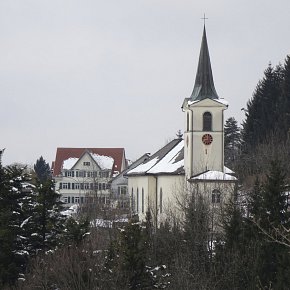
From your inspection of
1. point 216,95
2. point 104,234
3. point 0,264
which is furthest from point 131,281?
point 216,95

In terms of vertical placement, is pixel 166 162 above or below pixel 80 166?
below

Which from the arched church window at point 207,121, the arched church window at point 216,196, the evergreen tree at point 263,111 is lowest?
the arched church window at point 216,196

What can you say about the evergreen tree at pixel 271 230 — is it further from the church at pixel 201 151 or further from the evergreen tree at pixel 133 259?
the church at pixel 201 151

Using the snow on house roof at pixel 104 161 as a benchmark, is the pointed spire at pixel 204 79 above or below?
above

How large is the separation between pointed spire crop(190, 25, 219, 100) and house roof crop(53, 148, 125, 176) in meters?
62.2

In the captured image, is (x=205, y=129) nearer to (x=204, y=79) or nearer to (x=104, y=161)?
(x=204, y=79)

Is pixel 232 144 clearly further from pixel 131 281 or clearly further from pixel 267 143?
pixel 131 281

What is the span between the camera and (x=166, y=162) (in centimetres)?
Answer: 7694

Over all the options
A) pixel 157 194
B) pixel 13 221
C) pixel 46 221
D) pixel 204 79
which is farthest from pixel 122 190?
pixel 13 221

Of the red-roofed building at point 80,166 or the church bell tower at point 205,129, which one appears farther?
the red-roofed building at point 80,166

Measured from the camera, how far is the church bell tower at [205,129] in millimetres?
68500

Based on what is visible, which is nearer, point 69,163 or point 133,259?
point 133,259

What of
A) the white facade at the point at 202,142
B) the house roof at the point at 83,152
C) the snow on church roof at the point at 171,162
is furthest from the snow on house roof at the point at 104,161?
the white facade at the point at 202,142

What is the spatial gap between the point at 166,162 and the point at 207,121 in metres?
9.01
